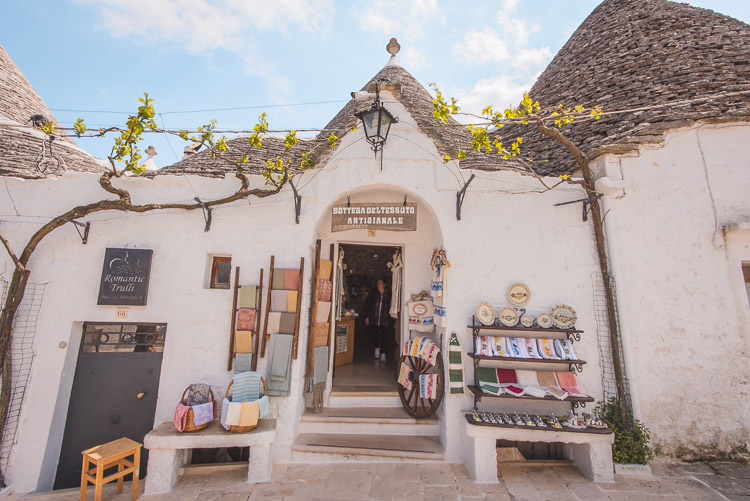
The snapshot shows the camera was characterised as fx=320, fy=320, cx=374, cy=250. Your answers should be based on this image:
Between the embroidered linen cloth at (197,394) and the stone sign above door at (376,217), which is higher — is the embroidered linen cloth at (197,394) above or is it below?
below

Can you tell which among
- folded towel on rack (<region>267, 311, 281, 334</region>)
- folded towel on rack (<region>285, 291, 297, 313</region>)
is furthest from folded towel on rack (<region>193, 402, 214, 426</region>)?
folded towel on rack (<region>285, 291, 297, 313</region>)

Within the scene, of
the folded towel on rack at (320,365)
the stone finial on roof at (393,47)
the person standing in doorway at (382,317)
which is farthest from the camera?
the person standing in doorway at (382,317)

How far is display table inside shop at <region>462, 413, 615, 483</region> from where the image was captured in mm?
4055

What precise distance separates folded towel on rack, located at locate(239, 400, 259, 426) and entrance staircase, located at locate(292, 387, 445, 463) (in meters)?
0.83

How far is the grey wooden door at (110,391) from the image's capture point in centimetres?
454

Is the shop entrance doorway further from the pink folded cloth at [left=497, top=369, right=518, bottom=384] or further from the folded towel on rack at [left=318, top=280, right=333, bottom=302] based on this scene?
the pink folded cloth at [left=497, top=369, right=518, bottom=384]

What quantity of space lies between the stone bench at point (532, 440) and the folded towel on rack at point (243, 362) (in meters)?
3.15

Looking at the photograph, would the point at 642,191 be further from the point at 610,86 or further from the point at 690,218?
the point at 610,86

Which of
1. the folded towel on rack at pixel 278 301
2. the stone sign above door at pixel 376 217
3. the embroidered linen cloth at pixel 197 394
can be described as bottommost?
the embroidered linen cloth at pixel 197 394

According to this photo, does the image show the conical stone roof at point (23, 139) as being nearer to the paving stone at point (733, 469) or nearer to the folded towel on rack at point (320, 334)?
the folded towel on rack at point (320, 334)

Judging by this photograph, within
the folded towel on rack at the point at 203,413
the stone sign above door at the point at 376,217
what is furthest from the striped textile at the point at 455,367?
the folded towel on rack at the point at 203,413

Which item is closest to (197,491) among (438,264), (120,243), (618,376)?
(120,243)

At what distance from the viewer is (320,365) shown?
17.0 ft

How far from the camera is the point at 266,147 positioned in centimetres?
718
